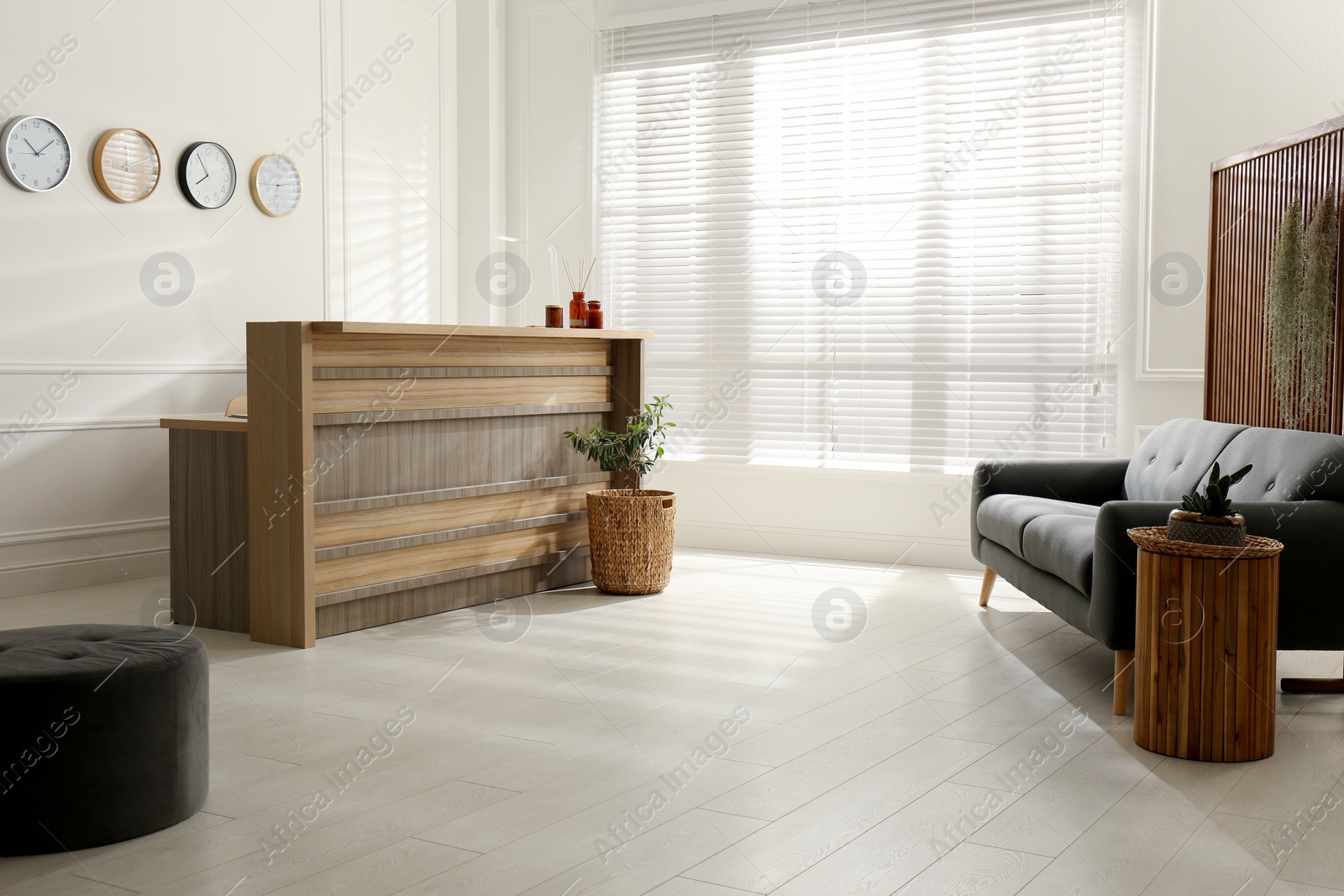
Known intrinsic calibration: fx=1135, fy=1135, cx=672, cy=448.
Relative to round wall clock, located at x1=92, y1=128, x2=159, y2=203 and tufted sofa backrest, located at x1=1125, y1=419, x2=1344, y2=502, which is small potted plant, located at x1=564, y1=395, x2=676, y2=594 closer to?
tufted sofa backrest, located at x1=1125, y1=419, x2=1344, y2=502

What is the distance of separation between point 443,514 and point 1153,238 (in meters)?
3.51

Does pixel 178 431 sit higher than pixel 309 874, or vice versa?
pixel 178 431

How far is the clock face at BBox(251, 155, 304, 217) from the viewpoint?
5742 mm

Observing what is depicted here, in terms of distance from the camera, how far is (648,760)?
280 cm

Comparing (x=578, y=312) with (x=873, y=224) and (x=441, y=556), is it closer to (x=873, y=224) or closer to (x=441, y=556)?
(x=441, y=556)

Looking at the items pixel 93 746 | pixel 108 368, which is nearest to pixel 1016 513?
pixel 93 746

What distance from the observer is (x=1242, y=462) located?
3770 millimetres

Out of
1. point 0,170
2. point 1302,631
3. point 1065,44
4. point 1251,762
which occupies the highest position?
point 1065,44

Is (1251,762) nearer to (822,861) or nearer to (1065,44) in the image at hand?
(822,861)

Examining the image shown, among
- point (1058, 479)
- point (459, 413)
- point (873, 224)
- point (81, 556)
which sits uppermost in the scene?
point (873, 224)

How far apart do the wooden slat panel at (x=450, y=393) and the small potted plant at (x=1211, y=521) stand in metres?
2.69

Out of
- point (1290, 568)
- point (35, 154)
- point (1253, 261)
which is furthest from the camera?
point (35, 154)

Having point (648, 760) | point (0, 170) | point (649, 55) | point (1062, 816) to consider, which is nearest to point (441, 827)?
point (648, 760)

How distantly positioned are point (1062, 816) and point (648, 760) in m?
0.97
